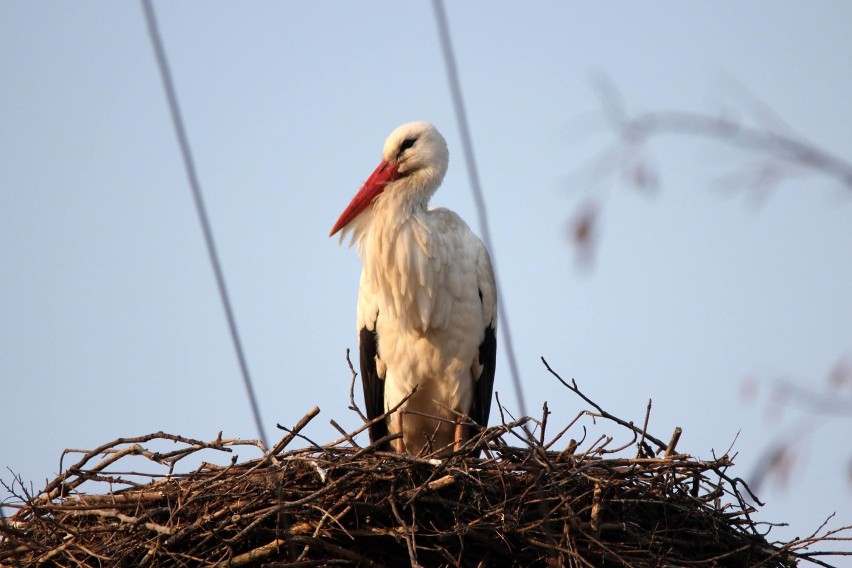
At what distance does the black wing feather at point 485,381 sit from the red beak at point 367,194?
77 cm

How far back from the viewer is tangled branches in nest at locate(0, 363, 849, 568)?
3068 millimetres

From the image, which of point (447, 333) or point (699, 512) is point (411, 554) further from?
point (447, 333)

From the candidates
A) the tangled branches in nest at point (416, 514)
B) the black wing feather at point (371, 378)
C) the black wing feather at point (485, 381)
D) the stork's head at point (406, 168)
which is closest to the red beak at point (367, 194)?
the stork's head at point (406, 168)

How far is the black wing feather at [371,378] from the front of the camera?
13.9 ft

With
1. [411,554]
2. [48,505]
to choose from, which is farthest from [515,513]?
[48,505]

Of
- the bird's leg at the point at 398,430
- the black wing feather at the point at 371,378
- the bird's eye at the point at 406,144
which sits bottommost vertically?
the bird's leg at the point at 398,430

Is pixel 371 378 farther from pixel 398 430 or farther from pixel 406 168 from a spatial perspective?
pixel 406 168

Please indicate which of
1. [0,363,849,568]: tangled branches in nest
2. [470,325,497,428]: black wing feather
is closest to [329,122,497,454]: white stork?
[470,325,497,428]: black wing feather

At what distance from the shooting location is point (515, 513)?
10.2 feet

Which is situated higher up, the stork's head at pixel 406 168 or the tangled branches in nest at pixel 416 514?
the stork's head at pixel 406 168

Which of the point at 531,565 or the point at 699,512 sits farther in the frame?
the point at 699,512

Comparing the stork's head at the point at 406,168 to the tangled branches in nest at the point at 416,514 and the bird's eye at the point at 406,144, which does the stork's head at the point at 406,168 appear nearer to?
the bird's eye at the point at 406,144

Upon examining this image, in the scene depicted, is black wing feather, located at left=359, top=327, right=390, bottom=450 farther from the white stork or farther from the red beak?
the red beak

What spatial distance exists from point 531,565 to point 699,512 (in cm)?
63
